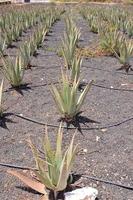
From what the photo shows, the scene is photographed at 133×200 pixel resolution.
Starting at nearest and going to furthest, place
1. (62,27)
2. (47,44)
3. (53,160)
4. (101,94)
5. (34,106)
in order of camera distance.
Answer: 1. (53,160)
2. (34,106)
3. (101,94)
4. (47,44)
5. (62,27)

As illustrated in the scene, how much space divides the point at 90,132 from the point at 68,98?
0.36 meters

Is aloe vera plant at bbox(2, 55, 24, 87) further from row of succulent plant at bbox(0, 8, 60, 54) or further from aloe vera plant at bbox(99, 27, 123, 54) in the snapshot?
aloe vera plant at bbox(99, 27, 123, 54)

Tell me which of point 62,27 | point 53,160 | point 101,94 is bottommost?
point 62,27

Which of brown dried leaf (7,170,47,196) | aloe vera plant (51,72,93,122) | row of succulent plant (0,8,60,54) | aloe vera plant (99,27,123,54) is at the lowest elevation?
row of succulent plant (0,8,60,54)

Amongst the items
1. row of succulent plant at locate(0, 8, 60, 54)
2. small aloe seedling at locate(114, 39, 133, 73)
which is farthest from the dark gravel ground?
row of succulent plant at locate(0, 8, 60, 54)

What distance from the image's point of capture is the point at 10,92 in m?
4.73

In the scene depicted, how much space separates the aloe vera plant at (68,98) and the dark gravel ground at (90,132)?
0.19 m

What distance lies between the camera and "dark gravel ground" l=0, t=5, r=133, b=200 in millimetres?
2912

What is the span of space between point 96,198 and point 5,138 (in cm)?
119

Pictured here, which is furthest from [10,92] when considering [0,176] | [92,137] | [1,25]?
[1,25]

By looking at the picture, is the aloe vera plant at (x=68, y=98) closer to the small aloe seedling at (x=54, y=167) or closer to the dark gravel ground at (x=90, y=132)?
the dark gravel ground at (x=90, y=132)

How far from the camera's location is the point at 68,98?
3.66 meters

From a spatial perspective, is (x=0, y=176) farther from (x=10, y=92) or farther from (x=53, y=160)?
(x=10, y=92)

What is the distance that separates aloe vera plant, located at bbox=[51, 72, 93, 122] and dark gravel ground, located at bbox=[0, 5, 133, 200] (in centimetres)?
19
